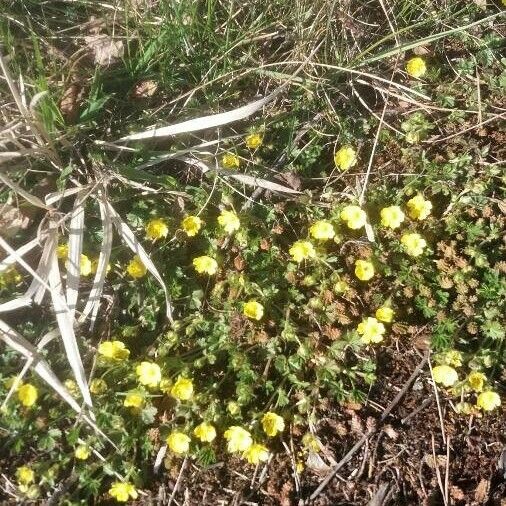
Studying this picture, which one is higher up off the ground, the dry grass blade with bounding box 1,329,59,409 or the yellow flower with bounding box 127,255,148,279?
the yellow flower with bounding box 127,255,148,279

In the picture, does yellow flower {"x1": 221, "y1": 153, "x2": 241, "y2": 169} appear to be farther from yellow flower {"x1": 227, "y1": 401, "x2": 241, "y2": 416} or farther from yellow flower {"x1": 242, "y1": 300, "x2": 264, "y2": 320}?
yellow flower {"x1": 227, "y1": 401, "x2": 241, "y2": 416}

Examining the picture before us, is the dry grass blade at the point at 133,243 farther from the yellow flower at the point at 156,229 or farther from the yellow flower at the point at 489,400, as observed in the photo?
the yellow flower at the point at 489,400

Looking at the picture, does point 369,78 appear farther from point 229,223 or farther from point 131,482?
point 131,482

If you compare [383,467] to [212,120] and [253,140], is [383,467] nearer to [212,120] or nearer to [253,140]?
[253,140]

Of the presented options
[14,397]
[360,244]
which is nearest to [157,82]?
[360,244]

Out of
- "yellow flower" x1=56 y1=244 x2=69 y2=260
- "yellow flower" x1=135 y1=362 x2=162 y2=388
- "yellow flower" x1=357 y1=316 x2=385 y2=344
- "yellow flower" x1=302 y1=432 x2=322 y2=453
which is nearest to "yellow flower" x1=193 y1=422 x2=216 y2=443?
"yellow flower" x1=135 y1=362 x2=162 y2=388
